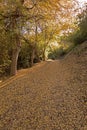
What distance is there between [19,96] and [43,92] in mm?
870

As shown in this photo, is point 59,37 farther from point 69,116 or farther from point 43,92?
point 69,116

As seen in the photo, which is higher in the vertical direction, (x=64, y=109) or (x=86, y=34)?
(x=86, y=34)

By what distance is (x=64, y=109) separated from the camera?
18.0ft

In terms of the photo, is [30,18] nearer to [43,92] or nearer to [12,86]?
[12,86]

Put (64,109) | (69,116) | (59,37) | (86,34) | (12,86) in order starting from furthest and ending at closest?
1. (59,37)
2. (86,34)
3. (12,86)
4. (64,109)
5. (69,116)

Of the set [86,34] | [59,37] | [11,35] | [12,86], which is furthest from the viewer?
[59,37]

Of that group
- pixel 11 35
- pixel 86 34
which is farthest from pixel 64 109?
pixel 86 34

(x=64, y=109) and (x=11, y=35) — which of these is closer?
(x=64, y=109)

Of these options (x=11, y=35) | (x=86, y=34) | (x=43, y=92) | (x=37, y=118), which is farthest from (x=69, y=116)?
(x=86, y=34)

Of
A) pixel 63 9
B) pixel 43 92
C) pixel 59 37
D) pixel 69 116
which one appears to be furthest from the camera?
pixel 59 37

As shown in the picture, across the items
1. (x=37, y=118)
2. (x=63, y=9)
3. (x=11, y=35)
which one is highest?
(x=63, y=9)

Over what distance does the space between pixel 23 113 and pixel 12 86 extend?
3.41 meters

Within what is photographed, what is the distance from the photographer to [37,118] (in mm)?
5281

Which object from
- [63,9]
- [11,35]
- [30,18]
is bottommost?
[11,35]
